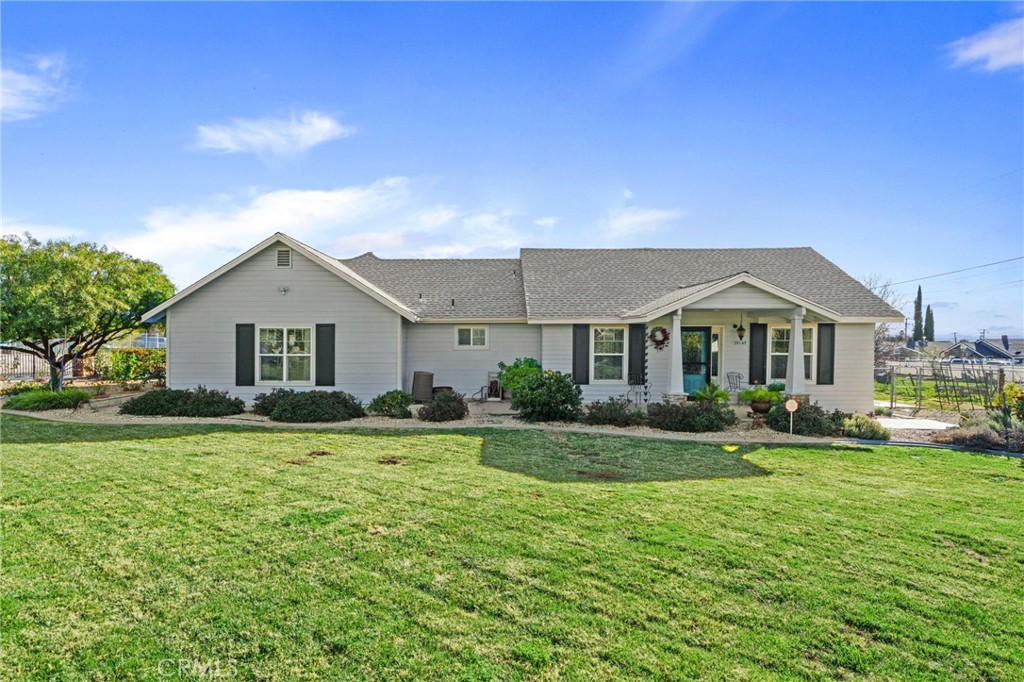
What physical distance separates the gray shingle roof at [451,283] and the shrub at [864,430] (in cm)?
883

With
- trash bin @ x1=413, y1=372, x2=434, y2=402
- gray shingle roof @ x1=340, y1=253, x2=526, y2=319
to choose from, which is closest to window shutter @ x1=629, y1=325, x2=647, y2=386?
gray shingle roof @ x1=340, y1=253, x2=526, y2=319

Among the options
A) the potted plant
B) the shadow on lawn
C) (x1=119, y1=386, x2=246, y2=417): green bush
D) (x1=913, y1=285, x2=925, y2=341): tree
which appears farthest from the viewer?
(x1=913, y1=285, x2=925, y2=341): tree

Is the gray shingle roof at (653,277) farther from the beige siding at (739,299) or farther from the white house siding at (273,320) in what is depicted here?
the white house siding at (273,320)

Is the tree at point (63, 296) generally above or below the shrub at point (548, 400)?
above

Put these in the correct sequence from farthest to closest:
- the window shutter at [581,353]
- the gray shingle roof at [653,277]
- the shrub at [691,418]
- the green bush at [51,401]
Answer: the gray shingle roof at [653,277]
the window shutter at [581,353]
the green bush at [51,401]
the shrub at [691,418]

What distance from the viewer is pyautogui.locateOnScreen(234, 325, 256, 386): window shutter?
13734 mm

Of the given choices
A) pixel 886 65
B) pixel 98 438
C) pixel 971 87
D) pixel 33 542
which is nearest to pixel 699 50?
pixel 886 65

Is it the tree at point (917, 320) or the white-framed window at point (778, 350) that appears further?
the tree at point (917, 320)

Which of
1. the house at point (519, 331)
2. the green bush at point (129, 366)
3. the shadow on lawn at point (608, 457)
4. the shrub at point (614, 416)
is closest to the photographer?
the shadow on lawn at point (608, 457)

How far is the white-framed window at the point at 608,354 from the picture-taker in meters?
14.8

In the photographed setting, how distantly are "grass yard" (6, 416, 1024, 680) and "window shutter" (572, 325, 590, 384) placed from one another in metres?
7.51

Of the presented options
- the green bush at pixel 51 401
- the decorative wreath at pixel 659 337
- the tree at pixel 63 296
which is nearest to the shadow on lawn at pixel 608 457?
the decorative wreath at pixel 659 337

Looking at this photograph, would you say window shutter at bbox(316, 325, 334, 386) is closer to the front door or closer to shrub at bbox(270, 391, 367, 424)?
shrub at bbox(270, 391, 367, 424)
